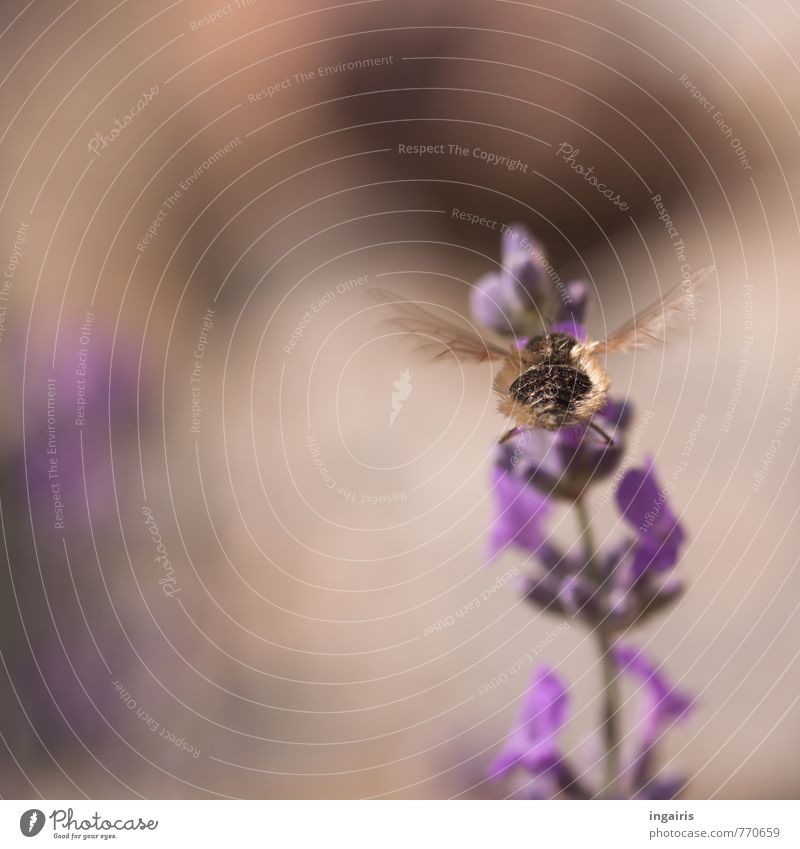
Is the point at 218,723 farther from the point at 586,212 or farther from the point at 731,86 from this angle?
the point at 731,86

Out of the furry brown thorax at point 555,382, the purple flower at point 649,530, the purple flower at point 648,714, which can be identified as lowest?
the purple flower at point 648,714

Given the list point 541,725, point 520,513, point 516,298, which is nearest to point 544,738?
point 541,725

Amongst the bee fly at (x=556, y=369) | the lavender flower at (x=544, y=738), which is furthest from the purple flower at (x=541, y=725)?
the bee fly at (x=556, y=369)

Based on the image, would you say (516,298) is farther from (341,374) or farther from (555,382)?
(341,374)

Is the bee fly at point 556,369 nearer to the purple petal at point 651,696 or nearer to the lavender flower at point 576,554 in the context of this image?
the lavender flower at point 576,554

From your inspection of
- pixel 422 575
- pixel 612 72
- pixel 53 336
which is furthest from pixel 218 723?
pixel 612 72
